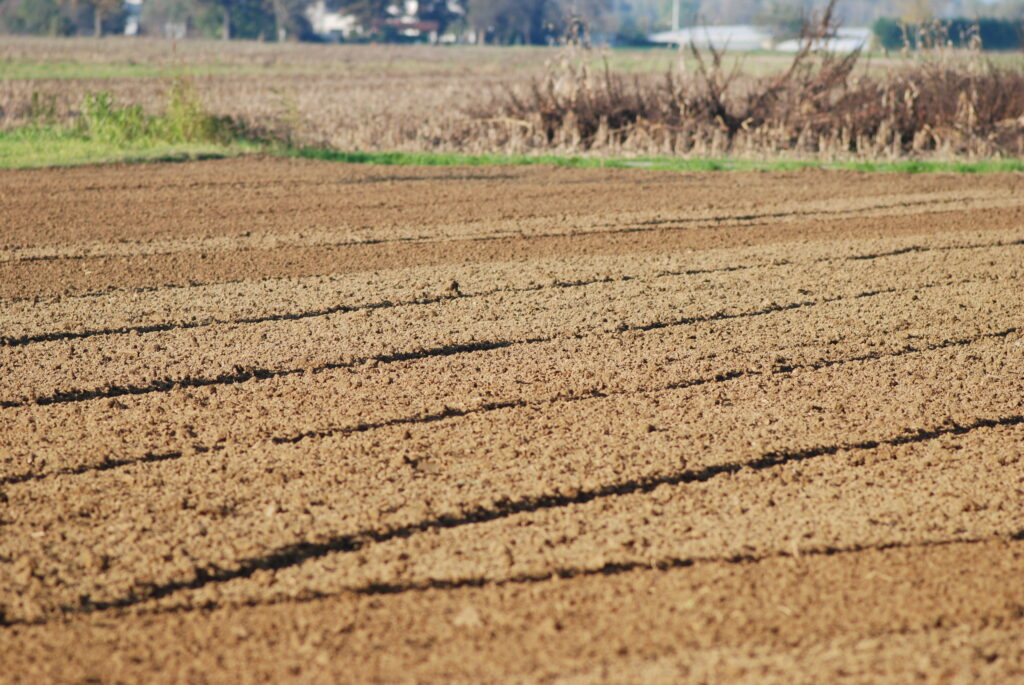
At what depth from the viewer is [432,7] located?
3489 inches

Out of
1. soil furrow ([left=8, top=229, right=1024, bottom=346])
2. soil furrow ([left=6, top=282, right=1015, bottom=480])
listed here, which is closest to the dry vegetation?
soil furrow ([left=8, top=229, right=1024, bottom=346])

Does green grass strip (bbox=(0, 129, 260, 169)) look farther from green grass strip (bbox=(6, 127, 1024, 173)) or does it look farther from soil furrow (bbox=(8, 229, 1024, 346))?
soil furrow (bbox=(8, 229, 1024, 346))

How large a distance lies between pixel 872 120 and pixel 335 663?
1598cm

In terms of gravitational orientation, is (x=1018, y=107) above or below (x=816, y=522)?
above

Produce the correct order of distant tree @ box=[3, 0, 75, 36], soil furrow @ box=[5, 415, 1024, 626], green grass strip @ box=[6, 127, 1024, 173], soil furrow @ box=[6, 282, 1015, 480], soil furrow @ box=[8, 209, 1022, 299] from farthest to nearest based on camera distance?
distant tree @ box=[3, 0, 75, 36] → green grass strip @ box=[6, 127, 1024, 173] → soil furrow @ box=[8, 209, 1022, 299] → soil furrow @ box=[6, 282, 1015, 480] → soil furrow @ box=[5, 415, 1024, 626]

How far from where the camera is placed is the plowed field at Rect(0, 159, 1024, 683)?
336cm

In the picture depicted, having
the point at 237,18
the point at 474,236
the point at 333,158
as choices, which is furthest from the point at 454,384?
the point at 237,18

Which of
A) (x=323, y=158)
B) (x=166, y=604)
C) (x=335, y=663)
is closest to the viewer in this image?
(x=335, y=663)

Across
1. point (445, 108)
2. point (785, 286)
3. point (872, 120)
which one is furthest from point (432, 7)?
point (785, 286)

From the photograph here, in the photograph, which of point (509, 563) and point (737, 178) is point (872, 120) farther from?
point (509, 563)

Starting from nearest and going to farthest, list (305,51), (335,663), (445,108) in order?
(335,663)
(445,108)
(305,51)

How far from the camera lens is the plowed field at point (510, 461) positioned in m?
3.36

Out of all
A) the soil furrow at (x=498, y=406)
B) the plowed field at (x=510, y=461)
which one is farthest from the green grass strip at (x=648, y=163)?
the soil furrow at (x=498, y=406)

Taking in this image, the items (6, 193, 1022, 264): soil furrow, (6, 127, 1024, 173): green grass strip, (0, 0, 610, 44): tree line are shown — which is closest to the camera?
(6, 193, 1022, 264): soil furrow
